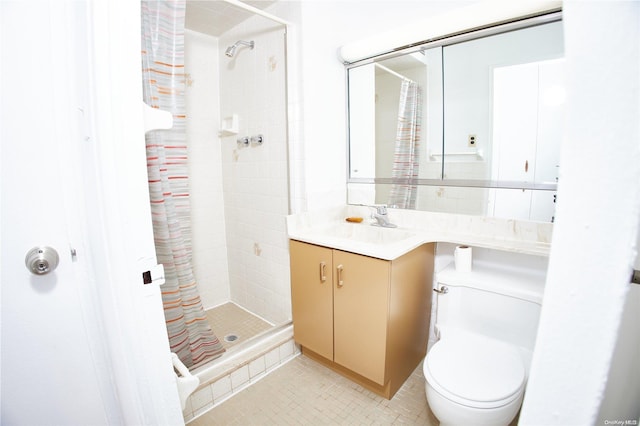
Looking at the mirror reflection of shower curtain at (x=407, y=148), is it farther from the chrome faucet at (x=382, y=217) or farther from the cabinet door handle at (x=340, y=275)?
the cabinet door handle at (x=340, y=275)

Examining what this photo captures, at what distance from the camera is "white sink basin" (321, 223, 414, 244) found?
1.66 meters

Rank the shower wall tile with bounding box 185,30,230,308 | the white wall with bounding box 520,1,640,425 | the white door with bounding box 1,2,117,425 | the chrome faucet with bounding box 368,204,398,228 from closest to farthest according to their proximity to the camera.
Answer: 1. the white wall with bounding box 520,1,640,425
2. the white door with bounding box 1,2,117,425
3. the chrome faucet with bounding box 368,204,398,228
4. the shower wall tile with bounding box 185,30,230,308

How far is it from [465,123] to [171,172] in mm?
1576

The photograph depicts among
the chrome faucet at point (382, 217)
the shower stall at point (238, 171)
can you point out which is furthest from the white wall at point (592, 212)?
the shower stall at point (238, 171)

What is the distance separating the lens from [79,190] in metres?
0.76

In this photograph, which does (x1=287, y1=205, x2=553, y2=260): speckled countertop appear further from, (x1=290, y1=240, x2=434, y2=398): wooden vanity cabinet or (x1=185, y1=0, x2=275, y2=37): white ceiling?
(x1=185, y1=0, x2=275, y2=37): white ceiling

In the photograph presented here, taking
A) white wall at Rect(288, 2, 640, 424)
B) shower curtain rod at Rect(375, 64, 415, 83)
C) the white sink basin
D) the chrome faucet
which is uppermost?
shower curtain rod at Rect(375, 64, 415, 83)

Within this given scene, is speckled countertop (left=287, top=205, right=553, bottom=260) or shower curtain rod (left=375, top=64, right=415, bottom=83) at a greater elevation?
shower curtain rod (left=375, top=64, right=415, bottom=83)

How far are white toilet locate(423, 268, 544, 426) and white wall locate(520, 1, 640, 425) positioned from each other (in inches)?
31.7

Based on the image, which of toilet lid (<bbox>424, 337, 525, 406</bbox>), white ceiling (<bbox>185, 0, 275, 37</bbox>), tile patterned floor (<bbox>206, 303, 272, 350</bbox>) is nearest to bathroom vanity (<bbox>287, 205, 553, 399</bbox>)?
toilet lid (<bbox>424, 337, 525, 406</bbox>)

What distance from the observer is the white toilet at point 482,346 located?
1.01 metres

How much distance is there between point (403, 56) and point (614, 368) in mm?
1698

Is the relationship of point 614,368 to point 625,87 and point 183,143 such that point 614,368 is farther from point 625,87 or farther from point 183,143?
point 183,143

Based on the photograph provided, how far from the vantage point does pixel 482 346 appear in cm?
127
